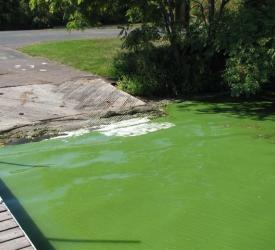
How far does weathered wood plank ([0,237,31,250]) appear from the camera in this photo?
522 cm

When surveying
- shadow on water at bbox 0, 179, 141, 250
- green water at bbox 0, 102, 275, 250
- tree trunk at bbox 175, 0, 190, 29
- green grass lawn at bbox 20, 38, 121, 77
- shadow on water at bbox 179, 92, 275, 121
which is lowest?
shadow on water at bbox 0, 179, 141, 250

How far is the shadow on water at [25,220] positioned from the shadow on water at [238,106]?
553 cm

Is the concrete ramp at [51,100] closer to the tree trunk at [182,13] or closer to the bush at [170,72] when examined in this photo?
the bush at [170,72]

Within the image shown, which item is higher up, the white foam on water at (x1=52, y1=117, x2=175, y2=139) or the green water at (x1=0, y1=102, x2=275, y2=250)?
the white foam on water at (x1=52, y1=117, x2=175, y2=139)

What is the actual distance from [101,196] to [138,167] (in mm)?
1234

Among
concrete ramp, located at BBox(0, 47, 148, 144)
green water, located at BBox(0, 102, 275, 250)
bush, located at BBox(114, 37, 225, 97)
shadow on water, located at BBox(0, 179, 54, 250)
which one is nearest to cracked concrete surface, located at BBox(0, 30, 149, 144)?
concrete ramp, located at BBox(0, 47, 148, 144)

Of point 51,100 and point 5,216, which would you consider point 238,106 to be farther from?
point 5,216

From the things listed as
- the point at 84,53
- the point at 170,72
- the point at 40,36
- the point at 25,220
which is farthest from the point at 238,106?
the point at 40,36

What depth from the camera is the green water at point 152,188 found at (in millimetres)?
6145

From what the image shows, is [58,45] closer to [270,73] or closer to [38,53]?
[38,53]

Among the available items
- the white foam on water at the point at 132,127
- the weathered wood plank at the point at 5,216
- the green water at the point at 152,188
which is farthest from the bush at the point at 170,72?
the weathered wood plank at the point at 5,216

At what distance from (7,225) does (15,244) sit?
478mm

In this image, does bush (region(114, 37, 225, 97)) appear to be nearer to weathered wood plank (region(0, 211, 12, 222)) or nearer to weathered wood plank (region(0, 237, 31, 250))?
weathered wood plank (region(0, 211, 12, 222))

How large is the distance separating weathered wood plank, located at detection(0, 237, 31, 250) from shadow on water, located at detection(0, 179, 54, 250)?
59cm
